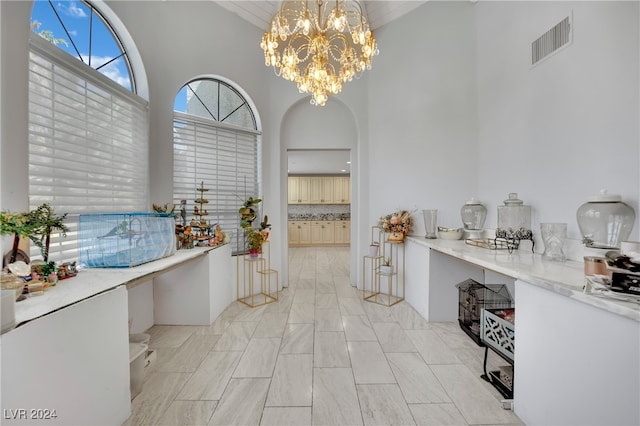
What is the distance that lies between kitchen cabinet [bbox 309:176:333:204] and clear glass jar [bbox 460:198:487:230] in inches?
217

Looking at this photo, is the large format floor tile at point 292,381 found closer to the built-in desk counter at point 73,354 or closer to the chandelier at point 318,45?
the built-in desk counter at point 73,354

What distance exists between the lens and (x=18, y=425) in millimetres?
918

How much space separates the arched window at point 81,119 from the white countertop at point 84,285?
422 millimetres

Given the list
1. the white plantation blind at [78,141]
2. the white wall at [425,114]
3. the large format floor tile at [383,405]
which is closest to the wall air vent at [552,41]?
the white wall at [425,114]

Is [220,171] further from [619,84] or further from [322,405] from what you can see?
[619,84]

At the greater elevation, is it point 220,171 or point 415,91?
point 415,91

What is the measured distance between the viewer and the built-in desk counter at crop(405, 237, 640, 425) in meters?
0.94

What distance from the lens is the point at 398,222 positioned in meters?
3.18

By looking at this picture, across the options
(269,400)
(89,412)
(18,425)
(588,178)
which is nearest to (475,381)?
(269,400)

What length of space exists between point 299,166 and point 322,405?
627 centimetres

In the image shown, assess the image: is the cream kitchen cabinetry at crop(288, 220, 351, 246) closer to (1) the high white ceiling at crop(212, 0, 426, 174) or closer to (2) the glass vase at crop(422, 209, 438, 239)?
(2) the glass vase at crop(422, 209, 438, 239)

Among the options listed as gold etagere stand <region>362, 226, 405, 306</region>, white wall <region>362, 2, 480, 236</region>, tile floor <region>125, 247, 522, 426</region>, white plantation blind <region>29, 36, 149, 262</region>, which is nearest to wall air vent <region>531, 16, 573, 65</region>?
white wall <region>362, 2, 480, 236</region>

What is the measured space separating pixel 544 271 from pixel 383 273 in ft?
5.94

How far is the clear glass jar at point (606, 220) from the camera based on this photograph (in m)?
1.48
